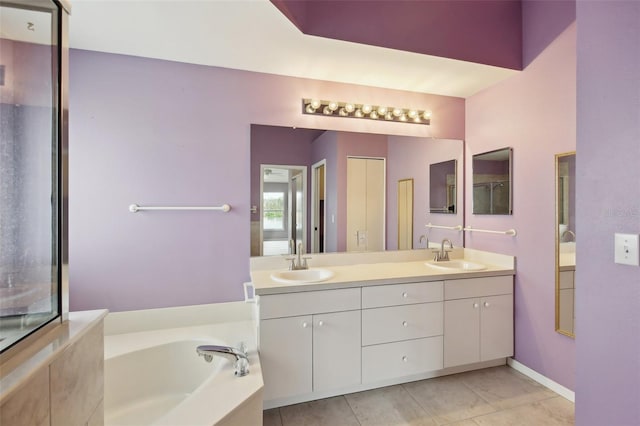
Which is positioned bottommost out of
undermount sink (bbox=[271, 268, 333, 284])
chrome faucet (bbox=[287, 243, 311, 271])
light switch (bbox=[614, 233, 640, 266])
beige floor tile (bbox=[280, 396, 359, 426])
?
beige floor tile (bbox=[280, 396, 359, 426])

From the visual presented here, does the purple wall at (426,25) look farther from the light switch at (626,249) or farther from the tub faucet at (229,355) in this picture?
the tub faucet at (229,355)

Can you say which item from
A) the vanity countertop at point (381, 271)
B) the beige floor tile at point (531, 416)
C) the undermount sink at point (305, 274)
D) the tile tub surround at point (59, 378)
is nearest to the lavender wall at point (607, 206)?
the beige floor tile at point (531, 416)

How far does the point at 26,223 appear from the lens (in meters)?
0.80

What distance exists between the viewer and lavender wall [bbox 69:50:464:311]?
6.42 ft

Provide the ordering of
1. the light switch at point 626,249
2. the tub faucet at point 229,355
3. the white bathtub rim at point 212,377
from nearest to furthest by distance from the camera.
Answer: the light switch at point 626,249, the white bathtub rim at point 212,377, the tub faucet at point 229,355

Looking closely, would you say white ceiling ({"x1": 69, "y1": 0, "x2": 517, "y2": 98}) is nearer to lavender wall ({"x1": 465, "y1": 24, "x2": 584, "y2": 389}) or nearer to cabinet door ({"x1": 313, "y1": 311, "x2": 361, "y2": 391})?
lavender wall ({"x1": 465, "y1": 24, "x2": 584, "y2": 389})

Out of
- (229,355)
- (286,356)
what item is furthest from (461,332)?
(229,355)

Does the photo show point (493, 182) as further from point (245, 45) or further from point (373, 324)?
point (245, 45)

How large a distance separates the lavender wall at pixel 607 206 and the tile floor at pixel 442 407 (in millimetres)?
807

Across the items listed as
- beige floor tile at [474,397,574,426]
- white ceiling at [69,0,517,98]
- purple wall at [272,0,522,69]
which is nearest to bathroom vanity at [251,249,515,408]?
beige floor tile at [474,397,574,426]

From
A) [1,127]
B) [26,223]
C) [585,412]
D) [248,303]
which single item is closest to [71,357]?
[26,223]

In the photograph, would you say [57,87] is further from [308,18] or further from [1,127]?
[308,18]

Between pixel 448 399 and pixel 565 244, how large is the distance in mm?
1286

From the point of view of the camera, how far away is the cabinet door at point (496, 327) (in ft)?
7.40
